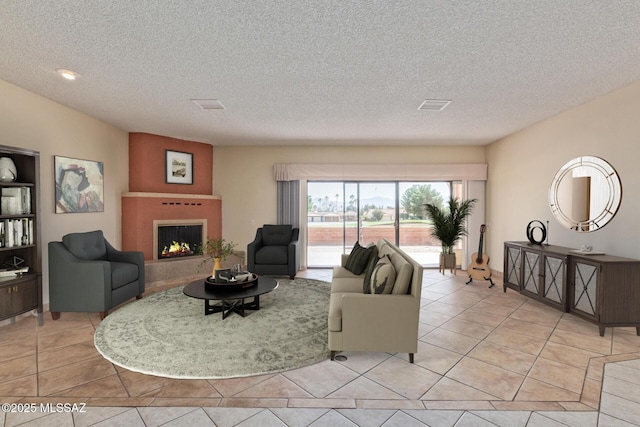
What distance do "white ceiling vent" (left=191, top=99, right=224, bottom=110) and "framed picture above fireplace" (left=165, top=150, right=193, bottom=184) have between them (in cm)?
241

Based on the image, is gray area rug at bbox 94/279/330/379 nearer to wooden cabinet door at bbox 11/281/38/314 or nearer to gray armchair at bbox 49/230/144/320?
gray armchair at bbox 49/230/144/320

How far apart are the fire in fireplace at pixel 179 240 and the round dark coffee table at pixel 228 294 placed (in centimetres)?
236

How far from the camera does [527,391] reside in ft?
8.16

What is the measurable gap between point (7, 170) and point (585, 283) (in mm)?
6633

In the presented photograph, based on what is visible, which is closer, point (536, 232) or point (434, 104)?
point (434, 104)

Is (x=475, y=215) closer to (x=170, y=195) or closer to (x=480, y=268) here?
(x=480, y=268)

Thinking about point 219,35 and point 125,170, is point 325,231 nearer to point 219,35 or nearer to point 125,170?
point 125,170

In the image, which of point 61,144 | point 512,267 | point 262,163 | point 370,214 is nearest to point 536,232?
point 512,267

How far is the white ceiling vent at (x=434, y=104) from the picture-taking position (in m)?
4.16

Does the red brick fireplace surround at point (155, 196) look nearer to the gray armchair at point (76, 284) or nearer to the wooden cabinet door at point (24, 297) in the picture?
the gray armchair at point (76, 284)

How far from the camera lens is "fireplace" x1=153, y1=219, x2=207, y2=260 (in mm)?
6125

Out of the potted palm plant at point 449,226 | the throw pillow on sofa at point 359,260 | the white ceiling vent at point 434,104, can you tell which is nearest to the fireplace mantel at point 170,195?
the throw pillow on sofa at point 359,260

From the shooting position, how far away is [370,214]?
24.0ft

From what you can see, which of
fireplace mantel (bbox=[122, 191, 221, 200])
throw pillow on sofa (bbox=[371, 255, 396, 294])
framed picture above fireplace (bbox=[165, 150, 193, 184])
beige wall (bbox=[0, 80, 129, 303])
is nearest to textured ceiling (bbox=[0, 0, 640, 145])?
beige wall (bbox=[0, 80, 129, 303])
